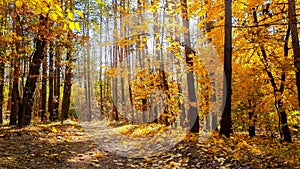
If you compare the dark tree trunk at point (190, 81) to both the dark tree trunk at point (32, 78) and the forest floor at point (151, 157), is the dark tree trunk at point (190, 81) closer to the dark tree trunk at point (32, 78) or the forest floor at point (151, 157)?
the forest floor at point (151, 157)

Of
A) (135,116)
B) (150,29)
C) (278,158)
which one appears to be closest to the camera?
(278,158)

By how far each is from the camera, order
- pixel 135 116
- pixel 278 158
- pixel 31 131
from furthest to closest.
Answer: pixel 135 116, pixel 31 131, pixel 278 158

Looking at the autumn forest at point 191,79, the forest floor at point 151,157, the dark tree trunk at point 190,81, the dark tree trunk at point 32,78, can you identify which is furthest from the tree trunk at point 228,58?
the dark tree trunk at point 32,78

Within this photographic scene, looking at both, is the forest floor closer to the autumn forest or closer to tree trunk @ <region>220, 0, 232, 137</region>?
the autumn forest

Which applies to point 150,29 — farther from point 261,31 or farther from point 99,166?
point 99,166

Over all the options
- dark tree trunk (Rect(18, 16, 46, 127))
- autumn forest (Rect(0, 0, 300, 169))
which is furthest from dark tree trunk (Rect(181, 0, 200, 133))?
dark tree trunk (Rect(18, 16, 46, 127))

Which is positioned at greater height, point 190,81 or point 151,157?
point 190,81

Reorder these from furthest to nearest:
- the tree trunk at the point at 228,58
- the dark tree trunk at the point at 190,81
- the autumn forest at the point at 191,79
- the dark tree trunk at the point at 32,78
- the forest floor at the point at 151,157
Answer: the dark tree trunk at the point at 32,78, the dark tree trunk at the point at 190,81, the tree trunk at the point at 228,58, the autumn forest at the point at 191,79, the forest floor at the point at 151,157

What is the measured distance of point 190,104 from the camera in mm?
10438

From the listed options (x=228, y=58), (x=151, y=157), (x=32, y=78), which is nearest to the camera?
(x=151, y=157)

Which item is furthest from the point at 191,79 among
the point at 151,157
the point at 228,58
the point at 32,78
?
the point at 32,78

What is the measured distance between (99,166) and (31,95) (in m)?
5.95

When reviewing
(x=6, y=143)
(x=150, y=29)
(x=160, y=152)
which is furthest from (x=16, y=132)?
(x=150, y=29)

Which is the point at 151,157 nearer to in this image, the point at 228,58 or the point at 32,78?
the point at 228,58
